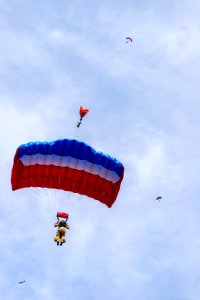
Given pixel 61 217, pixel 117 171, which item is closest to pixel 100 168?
pixel 117 171

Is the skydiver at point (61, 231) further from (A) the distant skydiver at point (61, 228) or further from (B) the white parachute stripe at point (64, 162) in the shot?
(B) the white parachute stripe at point (64, 162)

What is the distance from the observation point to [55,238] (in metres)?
33.9

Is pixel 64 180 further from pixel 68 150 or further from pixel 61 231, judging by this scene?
pixel 61 231

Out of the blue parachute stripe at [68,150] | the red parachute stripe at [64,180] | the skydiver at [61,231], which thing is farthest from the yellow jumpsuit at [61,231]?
the blue parachute stripe at [68,150]

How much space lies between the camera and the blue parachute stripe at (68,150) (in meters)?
35.0

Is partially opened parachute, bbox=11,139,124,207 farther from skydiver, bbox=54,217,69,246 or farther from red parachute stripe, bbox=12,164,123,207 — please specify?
skydiver, bbox=54,217,69,246

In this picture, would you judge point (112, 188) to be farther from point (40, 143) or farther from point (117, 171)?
point (40, 143)

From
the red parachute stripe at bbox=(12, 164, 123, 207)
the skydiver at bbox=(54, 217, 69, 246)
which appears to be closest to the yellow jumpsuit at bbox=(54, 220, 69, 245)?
the skydiver at bbox=(54, 217, 69, 246)

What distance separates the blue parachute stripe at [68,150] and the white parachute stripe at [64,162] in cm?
22

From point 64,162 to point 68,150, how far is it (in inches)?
35.1

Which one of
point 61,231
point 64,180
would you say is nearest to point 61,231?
point 61,231

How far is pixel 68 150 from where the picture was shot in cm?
3506

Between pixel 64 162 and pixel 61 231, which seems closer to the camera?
pixel 61 231

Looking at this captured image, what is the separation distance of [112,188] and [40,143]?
539 centimetres
